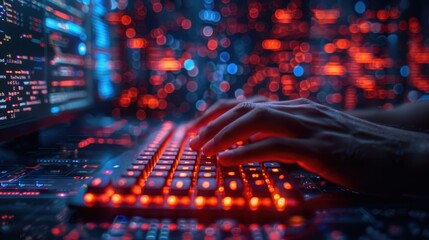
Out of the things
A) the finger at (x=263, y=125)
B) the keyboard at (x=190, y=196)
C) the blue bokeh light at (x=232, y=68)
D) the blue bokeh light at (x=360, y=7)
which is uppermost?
the blue bokeh light at (x=360, y=7)

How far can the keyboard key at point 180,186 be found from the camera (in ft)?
1.72

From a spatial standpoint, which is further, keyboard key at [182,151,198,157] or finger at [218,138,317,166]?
keyboard key at [182,151,198,157]

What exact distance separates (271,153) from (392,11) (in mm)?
1677

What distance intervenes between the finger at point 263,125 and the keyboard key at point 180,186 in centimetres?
16

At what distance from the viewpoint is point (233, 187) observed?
543mm

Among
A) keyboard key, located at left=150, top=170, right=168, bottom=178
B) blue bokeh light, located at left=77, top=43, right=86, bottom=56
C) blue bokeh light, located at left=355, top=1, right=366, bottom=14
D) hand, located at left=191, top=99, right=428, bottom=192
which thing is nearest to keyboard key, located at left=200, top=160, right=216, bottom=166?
hand, located at left=191, top=99, right=428, bottom=192

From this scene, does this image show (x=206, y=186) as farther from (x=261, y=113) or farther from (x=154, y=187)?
(x=261, y=113)

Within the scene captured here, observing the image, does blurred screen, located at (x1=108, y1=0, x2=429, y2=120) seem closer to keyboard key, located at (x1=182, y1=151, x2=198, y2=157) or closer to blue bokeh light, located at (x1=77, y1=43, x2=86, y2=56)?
blue bokeh light, located at (x1=77, y1=43, x2=86, y2=56)

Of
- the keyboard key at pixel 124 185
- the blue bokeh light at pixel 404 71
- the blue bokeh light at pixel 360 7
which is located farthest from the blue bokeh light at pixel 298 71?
the keyboard key at pixel 124 185

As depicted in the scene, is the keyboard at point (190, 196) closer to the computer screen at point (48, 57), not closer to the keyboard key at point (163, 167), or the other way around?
the keyboard key at point (163, 167)

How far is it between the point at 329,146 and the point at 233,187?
190 millimetres

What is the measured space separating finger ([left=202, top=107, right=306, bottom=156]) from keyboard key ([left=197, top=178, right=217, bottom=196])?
0.15 metres

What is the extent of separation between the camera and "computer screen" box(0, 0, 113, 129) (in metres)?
0.86

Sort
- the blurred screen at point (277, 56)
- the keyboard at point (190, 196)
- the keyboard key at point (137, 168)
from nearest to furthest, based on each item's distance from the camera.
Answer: the keyboard at point (190, 196), the keyboard key at point (137, 168), the blurred screen at point (277, 56)
